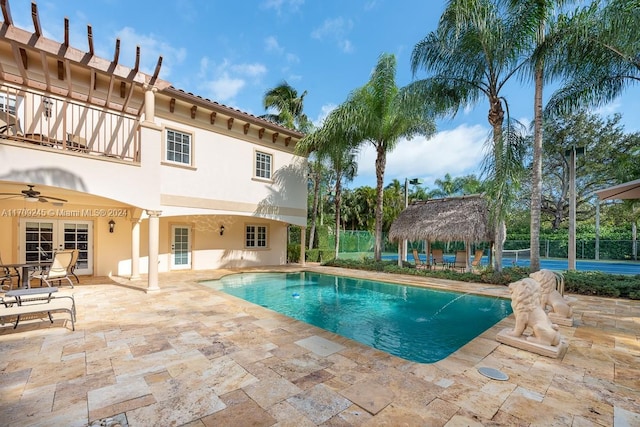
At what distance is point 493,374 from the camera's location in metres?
3.63

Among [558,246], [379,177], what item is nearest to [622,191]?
[379,177]

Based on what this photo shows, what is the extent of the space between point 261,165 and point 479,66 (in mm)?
9717

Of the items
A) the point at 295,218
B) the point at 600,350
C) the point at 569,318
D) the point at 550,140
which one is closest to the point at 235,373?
the point at 600,350

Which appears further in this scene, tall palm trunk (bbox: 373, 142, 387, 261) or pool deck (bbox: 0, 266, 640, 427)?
tall palm trunk (bbox: 373, 142, 387, 261)

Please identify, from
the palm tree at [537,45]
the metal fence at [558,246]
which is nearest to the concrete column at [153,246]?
the palm tree at [537,45]

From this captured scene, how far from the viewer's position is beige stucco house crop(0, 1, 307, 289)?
6520 millimetres

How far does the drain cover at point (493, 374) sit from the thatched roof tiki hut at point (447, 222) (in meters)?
9.20

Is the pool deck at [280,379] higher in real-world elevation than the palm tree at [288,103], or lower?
lower

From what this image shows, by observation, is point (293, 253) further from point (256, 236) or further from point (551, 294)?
point (551, 294)

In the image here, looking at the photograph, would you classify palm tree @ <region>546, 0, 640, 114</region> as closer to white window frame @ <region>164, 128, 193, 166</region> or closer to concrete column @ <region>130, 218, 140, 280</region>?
white window frame @ <region>164, 128, 193, 166</region>

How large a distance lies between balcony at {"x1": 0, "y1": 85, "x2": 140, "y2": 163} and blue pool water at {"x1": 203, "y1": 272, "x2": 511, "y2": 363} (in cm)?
573

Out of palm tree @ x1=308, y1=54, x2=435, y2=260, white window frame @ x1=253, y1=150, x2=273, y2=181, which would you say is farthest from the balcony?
palm tree @ x1=308, y1=54, x2=435, y2=260

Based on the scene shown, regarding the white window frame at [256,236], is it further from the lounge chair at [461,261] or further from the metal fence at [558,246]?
the lounge chair at [461,261]

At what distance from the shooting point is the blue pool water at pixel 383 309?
5816mm
